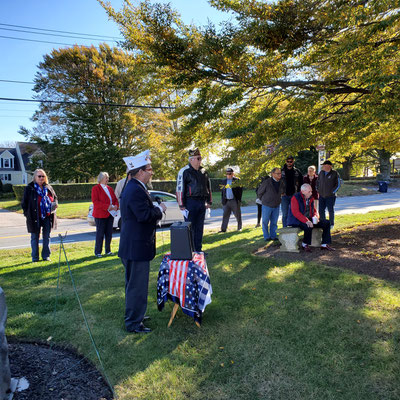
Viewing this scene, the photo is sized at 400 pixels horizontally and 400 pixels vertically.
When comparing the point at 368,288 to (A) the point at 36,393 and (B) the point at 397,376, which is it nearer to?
(B) the point at 397,376

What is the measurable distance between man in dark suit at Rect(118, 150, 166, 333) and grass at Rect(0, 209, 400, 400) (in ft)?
0.97

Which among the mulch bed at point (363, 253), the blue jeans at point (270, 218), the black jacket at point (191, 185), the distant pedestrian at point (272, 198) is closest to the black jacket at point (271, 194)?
the distant pedestrian at point (272, 198)

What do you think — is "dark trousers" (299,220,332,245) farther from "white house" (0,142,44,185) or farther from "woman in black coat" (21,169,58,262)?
"white house" (0,142,44,185)

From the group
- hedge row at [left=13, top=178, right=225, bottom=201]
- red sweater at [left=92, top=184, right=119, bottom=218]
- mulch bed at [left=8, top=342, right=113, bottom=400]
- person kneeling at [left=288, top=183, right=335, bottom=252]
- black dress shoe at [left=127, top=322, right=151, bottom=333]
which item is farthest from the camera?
hedge row at [left=13, top=178, right=225, bottom=201]

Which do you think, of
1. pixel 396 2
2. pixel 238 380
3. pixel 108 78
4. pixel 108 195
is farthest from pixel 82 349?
A: pixel 108 78

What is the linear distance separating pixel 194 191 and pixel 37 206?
3460 mm

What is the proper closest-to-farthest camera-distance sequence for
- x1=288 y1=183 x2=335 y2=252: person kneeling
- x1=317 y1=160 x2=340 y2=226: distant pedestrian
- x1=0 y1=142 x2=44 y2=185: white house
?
x1=288 y1=183 x2=335 y2=252: person kneeling → x1=317 y1=160 x2=340 y2=226: distant pedestrian → x1=0 y1=142 x2=44 y2=185: white house

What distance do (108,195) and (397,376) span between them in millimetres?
6376

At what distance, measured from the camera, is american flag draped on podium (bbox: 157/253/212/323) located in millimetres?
3926

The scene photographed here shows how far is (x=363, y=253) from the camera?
6.55 m

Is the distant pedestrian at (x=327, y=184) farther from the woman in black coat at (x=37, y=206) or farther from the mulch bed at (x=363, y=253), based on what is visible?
the woman in black coat at (x=37, y=206)

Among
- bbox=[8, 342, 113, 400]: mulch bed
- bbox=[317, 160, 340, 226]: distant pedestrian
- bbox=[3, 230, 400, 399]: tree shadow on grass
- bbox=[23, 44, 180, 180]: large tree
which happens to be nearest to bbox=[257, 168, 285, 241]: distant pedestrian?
bbox=[317, 160, 340, 226]: distant pedestrian

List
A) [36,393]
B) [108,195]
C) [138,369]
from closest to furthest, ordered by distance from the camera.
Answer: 1. [36,393]
2. [138,369]
3. [108,195]

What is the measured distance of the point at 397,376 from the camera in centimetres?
293
